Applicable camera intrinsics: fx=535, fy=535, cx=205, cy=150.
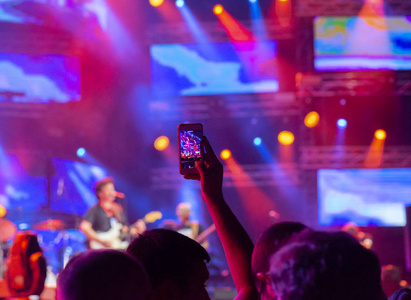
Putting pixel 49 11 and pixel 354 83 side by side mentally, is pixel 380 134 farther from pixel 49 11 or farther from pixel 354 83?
A: pixel 49 11

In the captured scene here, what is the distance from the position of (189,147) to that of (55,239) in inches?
284

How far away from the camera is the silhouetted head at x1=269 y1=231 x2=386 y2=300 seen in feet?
2.79

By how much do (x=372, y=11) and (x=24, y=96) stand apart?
6178 mm

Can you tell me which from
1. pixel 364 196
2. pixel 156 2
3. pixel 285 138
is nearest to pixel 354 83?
pixel 285 138

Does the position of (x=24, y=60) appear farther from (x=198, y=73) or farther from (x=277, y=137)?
(x=277, y=137)

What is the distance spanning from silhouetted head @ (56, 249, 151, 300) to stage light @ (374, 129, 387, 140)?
939 centimetres

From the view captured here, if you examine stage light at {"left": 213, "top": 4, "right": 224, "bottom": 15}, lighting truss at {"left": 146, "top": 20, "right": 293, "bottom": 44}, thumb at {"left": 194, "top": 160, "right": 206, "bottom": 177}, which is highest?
stage light at {"left": 213, "top": 4, "right": 224, "bottom": 15}


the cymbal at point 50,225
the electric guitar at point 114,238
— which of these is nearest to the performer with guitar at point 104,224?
the electric guitar at point 114,238

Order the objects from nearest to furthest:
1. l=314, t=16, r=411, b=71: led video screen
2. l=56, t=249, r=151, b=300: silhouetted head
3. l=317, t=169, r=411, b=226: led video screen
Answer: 1. l=56, t=249, r=151, b=300: silhouetted head
2. l=314, t=16, r=411, b=71: led video screen
3. l=317, t=169, r=411, b=226: led video screen

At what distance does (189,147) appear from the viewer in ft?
6.23

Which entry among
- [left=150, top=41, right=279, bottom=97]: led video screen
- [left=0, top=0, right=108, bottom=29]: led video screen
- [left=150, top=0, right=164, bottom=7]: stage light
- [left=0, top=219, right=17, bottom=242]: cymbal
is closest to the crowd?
[left=0, top=219, right=17, bottom=242]: cymbal

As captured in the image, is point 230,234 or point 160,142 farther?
point 160,142

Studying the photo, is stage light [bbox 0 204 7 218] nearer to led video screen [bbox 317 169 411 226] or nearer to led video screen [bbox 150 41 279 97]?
led video screen [bbox 150 41 279 97]

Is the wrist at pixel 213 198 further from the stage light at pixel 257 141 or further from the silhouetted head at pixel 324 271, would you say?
the stage light at pixel 257 141
